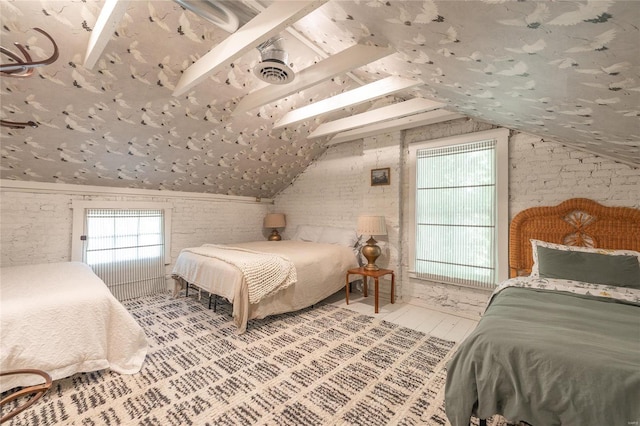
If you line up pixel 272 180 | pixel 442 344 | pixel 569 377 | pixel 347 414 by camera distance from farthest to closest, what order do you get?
pixel 272 180 → pixel 442 344 → pixel 347 414 → pixel 569 377

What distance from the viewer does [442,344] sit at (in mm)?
2684

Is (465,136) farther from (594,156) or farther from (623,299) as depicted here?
(623,299)

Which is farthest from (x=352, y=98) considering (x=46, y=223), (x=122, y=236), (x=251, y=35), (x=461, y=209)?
(x=46, y=223)

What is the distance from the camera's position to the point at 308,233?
4.86 metres

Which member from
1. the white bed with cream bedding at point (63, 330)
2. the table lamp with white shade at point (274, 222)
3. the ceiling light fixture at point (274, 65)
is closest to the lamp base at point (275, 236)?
the table lamp with white shade at point (274, 222)

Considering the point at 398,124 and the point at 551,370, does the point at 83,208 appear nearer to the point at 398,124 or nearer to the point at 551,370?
the point at 398,124

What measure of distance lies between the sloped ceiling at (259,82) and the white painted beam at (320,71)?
10 cm

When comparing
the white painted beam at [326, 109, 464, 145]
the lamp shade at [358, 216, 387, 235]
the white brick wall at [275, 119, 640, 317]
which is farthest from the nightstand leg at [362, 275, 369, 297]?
the white painted beam at [326, 109, 464, 145]

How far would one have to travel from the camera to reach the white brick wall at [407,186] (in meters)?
2.76

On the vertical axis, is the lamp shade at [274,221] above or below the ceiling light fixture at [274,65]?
below

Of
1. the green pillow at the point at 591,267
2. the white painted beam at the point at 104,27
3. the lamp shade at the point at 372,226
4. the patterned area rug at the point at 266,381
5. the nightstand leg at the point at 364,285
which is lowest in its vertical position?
the patterned area rug at the point at 266,381

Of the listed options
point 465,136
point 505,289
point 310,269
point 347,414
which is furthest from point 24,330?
point 465,136

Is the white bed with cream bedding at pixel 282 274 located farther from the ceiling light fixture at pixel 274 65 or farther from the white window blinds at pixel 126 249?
the ceiling light fixture at pixel 274 65

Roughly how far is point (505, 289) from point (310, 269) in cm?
196
